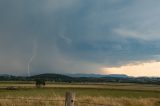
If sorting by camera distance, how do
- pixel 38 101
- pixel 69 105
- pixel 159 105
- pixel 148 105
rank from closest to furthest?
pixel 69 105
pixel 38 101
pixel 148 105
pixel 159 105

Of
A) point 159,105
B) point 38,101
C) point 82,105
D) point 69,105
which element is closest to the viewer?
point 69,105

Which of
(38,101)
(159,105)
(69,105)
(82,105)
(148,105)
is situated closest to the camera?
(69,105)

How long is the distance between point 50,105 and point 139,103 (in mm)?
7521

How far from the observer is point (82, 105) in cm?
1784

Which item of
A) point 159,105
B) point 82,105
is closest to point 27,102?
point 82,105

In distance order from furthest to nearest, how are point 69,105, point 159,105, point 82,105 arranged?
point 159,105 → point 82,105 → point 69,105

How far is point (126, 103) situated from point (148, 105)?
159 centimetres

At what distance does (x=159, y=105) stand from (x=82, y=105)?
350 inches

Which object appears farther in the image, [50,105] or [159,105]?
[159,105]

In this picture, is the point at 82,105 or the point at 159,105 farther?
the point at 159,105

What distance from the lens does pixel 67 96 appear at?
11156 mm

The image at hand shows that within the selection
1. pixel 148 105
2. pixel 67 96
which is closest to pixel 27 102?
pixel 67 96

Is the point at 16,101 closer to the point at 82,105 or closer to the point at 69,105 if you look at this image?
the point at 82,105

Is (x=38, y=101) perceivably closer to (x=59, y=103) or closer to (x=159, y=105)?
(x=59, y=103)
